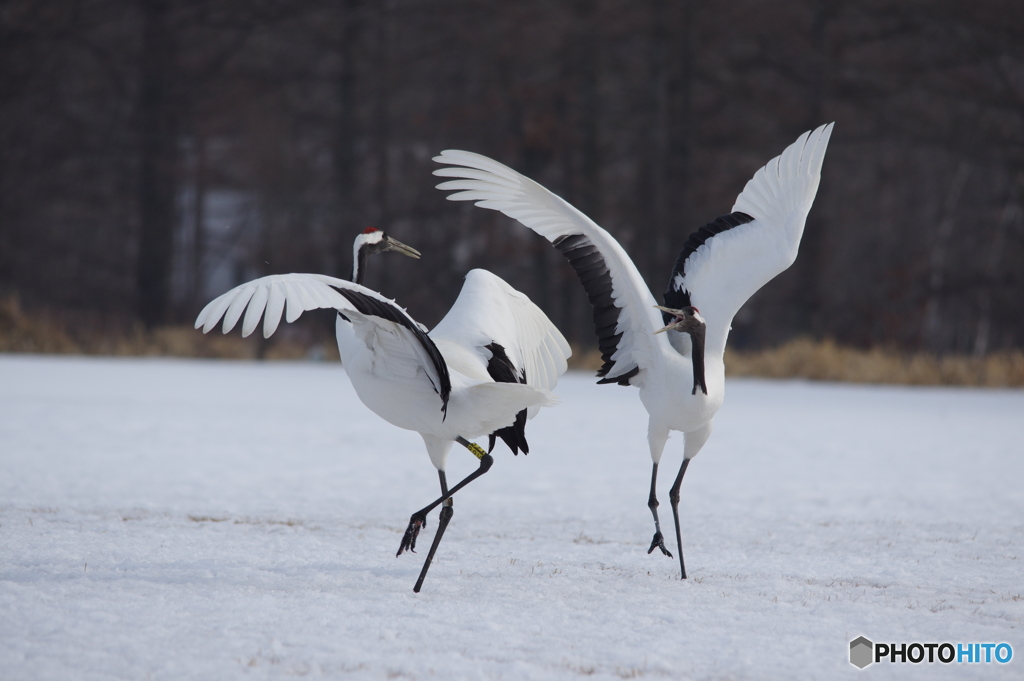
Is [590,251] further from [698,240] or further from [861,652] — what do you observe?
[861,652]

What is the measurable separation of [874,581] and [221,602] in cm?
270

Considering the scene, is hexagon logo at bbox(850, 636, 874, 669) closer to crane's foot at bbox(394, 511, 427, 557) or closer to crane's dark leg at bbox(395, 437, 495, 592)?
crane's dark leg at bbox(395, 437, 495, 592)

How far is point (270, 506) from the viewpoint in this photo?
18.6ft

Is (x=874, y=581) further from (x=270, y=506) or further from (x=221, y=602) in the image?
(x=270, y=506)

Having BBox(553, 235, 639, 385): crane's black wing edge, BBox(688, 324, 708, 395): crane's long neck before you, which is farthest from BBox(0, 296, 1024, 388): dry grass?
BBox(688, 324, 708, 395): crane's long neck

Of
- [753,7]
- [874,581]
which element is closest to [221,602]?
[874,581]

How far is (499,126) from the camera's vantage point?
22531 mm

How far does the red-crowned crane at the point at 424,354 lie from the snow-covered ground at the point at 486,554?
569 mm

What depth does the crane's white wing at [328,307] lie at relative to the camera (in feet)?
11.3

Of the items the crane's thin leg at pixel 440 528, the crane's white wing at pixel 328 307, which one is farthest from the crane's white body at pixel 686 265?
the crane's thin leg at pixel 440 528

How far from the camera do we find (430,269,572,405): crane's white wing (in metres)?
4.73

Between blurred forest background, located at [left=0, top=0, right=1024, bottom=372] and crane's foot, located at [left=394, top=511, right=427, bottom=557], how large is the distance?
15.3 meters

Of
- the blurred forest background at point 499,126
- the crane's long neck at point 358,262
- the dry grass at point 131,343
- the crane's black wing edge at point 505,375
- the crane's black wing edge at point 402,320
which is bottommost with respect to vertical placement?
the dry grass at point 131,343

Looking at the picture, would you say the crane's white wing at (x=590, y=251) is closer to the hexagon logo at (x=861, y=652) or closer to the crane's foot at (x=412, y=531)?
the crane's foot at (x=412, y=531)
